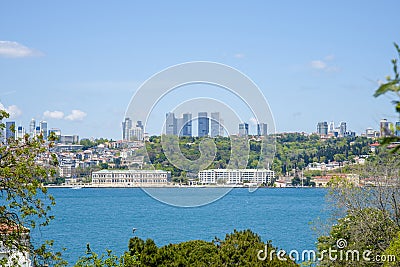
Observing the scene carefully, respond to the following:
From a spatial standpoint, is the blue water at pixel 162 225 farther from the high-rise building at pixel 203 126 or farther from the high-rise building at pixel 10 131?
the high-rise building at pixel 10 131

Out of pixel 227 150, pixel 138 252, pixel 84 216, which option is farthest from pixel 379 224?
pixel 84 216

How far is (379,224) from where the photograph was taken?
511 inches

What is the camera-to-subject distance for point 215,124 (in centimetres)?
2873

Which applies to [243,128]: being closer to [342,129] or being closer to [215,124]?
[215,124]

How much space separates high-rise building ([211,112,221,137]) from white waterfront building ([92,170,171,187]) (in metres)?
9.27

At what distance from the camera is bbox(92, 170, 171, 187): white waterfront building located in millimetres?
43072

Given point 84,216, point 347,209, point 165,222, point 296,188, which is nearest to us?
point 347,209

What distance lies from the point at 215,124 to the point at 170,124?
216 centimetres

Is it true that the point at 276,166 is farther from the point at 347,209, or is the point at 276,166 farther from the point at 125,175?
the point at 347,209

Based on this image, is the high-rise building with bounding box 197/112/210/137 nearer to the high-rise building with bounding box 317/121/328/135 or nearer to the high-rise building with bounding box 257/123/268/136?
the high-rise building with bounding box 257/123/268/136

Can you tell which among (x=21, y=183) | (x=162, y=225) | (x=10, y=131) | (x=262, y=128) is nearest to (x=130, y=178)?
(x=162, y=225)

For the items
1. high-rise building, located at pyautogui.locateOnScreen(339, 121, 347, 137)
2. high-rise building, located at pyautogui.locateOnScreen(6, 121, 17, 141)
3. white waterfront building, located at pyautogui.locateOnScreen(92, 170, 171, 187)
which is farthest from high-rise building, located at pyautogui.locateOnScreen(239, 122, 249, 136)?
high-rise building, located at pyautogui.locateOnScreen(339, 121, 347, 137)

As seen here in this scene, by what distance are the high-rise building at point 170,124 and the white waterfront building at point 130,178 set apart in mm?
11747

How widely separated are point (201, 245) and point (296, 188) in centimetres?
8534
